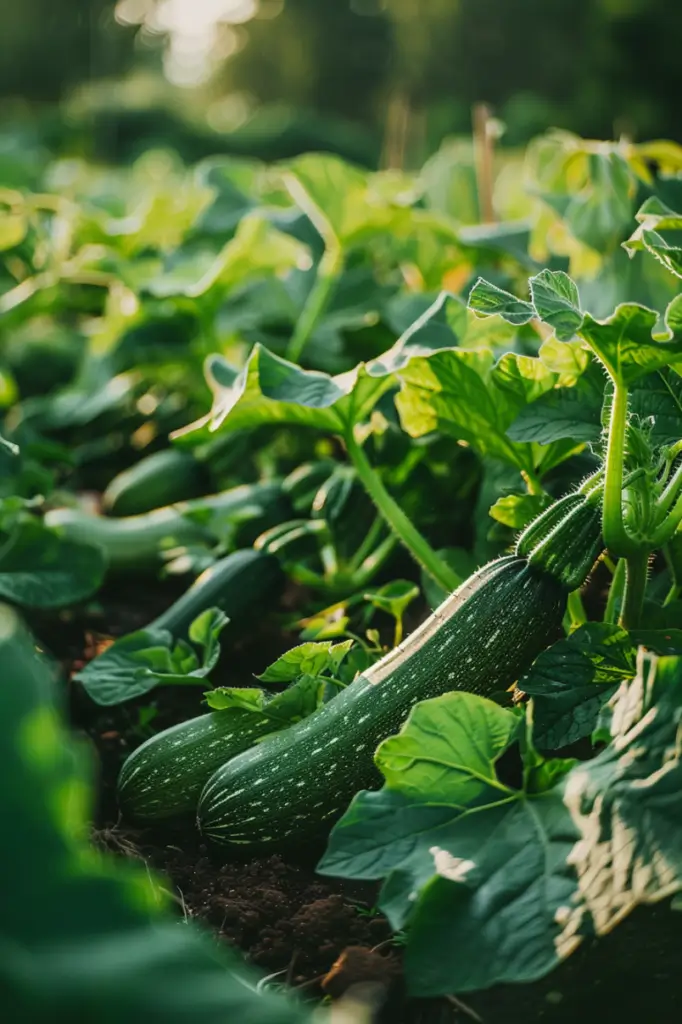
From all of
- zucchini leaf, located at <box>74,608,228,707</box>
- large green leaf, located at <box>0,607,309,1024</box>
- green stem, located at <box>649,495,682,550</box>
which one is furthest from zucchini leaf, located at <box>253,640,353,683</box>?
large green leaf, located at <box>0,607,309,1024</box>

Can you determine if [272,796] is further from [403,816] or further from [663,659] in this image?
[663,659]

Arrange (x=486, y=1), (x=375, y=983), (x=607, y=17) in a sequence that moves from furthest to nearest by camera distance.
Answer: (x=486, y=1) < (x=607, y=17) < (x=375, y=983)

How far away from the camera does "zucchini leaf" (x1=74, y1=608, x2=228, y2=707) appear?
2.41 meters

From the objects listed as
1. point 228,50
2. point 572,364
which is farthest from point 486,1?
point 572,364

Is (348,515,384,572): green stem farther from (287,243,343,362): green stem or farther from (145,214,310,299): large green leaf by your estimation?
(145,214,310,299): large green leaf

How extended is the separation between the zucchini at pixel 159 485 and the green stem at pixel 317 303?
53 cm

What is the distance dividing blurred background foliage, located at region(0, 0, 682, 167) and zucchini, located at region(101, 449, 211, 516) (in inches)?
106

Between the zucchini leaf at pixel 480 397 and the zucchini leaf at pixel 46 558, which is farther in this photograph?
the zucchini leaf at pixel 46 558

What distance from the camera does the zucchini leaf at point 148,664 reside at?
94.8 inches

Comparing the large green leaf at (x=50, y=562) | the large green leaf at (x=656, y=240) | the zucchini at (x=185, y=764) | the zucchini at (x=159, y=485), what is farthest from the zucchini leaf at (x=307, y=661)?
the zucchini at (x=159, y=485)

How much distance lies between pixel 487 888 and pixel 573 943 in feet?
0.55

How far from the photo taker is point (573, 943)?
1.47 m

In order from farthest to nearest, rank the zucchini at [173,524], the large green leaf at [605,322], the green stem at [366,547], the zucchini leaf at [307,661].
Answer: the zucchini at [173,524] → the green stem at [366,547] → the zucchini leaf at [307,661] → the large green leaf at [605,322]

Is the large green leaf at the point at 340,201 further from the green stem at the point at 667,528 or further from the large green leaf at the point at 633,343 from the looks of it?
the green stem at the point at 667,528
